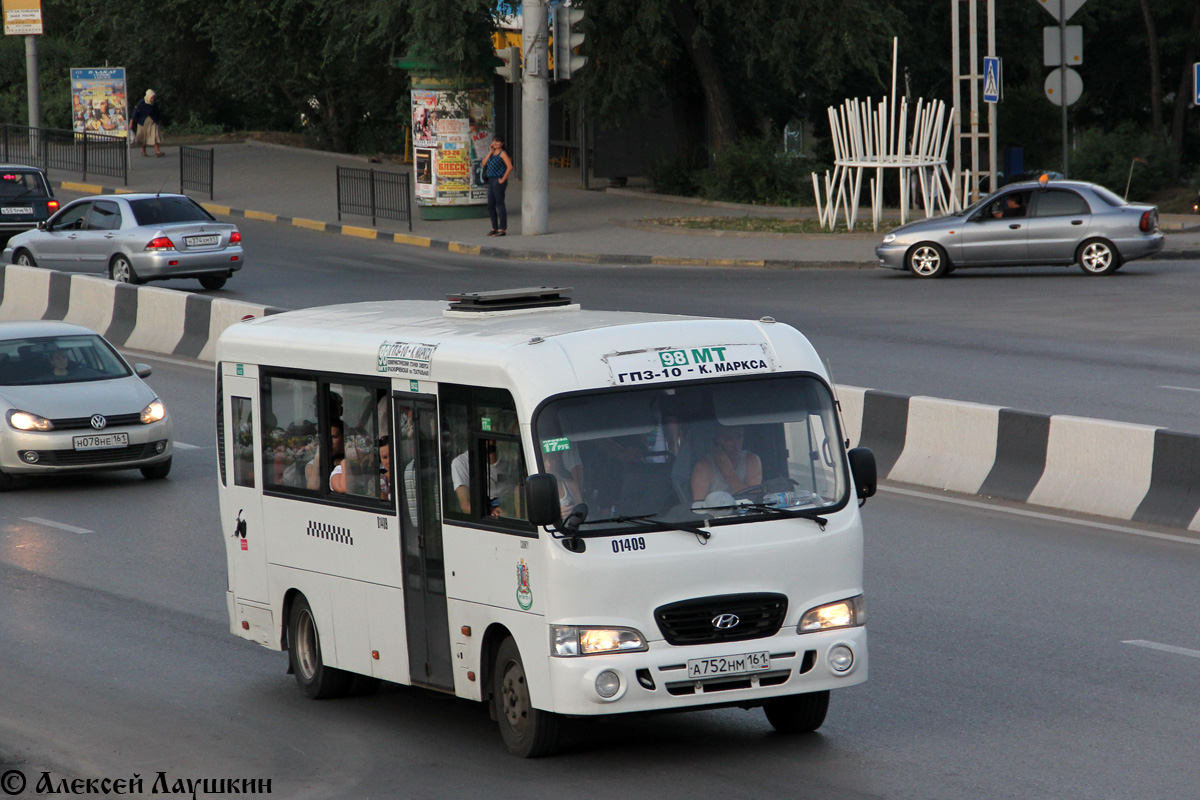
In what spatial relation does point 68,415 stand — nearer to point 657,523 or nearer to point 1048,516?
point 1048,516

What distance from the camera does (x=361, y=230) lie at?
3488 cm

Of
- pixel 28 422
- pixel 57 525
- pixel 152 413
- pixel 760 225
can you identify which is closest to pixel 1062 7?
pixel 760 225

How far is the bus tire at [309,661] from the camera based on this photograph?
28.5 feet

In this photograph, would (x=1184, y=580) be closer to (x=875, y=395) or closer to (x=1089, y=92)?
(x=875, y=395)

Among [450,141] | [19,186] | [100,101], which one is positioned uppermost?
[100,101]

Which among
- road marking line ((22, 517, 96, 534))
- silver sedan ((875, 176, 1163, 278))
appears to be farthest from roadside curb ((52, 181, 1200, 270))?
road marking line ((22, 517, 96, 534))

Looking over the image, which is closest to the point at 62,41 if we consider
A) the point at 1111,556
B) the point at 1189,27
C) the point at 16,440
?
the point at 1189,27

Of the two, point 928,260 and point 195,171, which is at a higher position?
point 195,171

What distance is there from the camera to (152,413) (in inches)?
603

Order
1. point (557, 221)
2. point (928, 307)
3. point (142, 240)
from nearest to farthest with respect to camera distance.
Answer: point (928, 307), point (142, 240), point (557, 221)

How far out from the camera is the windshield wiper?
7055 mm

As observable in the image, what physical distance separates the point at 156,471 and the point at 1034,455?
7.89 metres

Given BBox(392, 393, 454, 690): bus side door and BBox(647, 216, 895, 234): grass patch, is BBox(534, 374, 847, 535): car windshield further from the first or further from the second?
BBox(647, 216, 895, 234): grass patch
